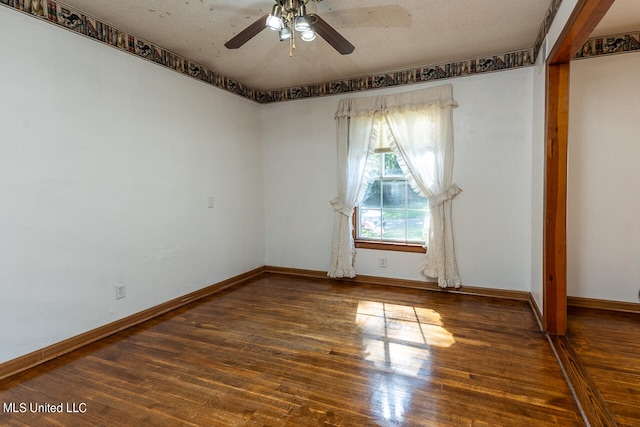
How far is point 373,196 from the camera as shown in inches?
169

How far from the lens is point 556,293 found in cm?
265

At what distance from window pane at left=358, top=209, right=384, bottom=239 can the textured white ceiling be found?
1739mm

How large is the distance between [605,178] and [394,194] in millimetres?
2051

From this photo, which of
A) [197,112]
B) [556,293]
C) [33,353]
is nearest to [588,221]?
[556,293]

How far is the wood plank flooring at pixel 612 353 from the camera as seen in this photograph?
1.83 metres

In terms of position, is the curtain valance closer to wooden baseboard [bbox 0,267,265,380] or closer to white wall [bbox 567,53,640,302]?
white wall [bbox 567,53,640,302]

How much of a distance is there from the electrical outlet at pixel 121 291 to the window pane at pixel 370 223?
2728 mm

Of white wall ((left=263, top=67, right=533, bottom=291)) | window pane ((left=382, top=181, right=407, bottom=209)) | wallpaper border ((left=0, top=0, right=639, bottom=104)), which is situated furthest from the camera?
window pane ((left=382, top=181, right=407, bottom=209))

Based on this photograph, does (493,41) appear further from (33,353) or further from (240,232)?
(33,353)

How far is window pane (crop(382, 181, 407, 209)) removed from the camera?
4.11 m

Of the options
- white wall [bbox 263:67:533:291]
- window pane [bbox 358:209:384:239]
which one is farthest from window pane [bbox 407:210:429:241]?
window pane [bbox 358:209:384:239]

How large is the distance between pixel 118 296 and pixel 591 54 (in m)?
4.87

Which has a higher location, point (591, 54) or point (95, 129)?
point (591, 54)

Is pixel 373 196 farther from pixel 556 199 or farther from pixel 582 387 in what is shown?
pixel 582 387
